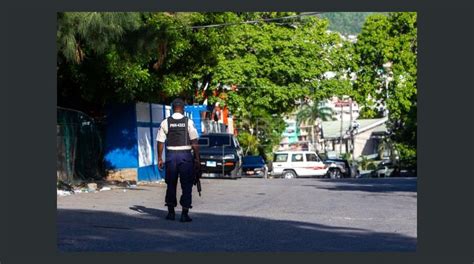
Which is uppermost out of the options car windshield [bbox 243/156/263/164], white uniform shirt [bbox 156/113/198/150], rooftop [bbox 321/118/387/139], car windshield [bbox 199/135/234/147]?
rooftop [bbox 321/118/387/139]

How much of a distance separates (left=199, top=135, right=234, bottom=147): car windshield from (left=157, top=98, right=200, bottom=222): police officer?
1983 cm

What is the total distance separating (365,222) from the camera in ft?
52.3

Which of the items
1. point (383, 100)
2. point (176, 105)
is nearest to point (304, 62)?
point (383, 100)

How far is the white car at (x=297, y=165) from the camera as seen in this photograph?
4900 centimetres

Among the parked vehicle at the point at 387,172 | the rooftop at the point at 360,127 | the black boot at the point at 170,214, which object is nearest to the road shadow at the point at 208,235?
the black boot at the point at 170,214

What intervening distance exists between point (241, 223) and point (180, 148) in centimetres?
147

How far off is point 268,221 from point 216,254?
184 inches

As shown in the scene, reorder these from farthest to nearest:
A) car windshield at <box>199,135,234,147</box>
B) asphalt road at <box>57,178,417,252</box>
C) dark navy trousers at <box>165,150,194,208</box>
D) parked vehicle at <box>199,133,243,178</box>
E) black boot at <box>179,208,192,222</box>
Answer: car windshield at <box>199,135,234,147</box>, parked vehicle at <box>199,133,243,178</box>, black boot at <box>179,208,192,222</box>, dark navy trousers at <box>165,150,194,208</box>, asphalt road at <box>57,178,417,252</box>

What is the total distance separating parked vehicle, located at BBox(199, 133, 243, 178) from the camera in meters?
33.3

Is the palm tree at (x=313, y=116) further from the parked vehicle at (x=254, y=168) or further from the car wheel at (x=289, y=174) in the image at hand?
the parked vehicle at (x=254, y=168)

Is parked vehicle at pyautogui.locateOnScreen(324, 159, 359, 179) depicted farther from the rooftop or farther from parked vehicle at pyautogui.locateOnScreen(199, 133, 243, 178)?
the rooftop

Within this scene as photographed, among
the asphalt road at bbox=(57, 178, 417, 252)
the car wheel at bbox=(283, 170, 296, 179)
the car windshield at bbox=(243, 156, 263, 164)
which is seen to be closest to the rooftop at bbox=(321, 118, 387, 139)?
the car wheel at bbox=(283, 170, 296, 179)

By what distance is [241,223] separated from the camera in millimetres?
15141

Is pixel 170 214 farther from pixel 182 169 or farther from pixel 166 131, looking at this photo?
pixel 166 131
